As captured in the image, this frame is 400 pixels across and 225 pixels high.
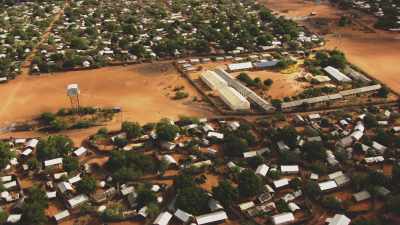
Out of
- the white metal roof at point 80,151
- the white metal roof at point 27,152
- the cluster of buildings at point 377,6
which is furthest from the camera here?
the cluster of buildings at point 377,6

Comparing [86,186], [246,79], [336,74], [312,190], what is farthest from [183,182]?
[336,74]

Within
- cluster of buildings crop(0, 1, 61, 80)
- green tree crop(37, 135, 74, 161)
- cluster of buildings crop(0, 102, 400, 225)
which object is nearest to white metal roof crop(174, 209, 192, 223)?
cluster of buildings crop(0, 102, 400, 225)

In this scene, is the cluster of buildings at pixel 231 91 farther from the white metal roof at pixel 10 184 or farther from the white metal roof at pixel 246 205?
the white metal roof at pixel 10 184

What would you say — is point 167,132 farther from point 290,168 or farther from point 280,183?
point 290,168

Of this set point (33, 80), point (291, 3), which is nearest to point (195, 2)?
point (291, 3)

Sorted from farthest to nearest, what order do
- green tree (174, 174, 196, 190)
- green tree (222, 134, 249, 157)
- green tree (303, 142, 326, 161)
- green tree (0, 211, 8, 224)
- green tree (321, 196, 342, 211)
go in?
green tree (222, 134, 249, 157)
green tree (303, 142, 326, 161)
green tree (174, 174, 196, 190)
green tree (321, 196, 342, 211)
green tree (0, 211, 8, 224)

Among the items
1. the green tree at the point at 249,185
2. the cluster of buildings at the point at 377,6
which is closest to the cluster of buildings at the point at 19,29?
the green tree at the point at 249,185

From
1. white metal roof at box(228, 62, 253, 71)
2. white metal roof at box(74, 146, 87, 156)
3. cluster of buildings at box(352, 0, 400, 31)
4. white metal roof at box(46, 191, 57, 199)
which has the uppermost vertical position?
cluster of buildings at box(352, 0, 400, 31)

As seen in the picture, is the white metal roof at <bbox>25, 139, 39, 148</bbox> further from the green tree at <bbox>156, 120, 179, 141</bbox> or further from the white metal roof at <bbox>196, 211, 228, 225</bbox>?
the white metal roof at <bbox>196, 211, 228, 225</bbox>
